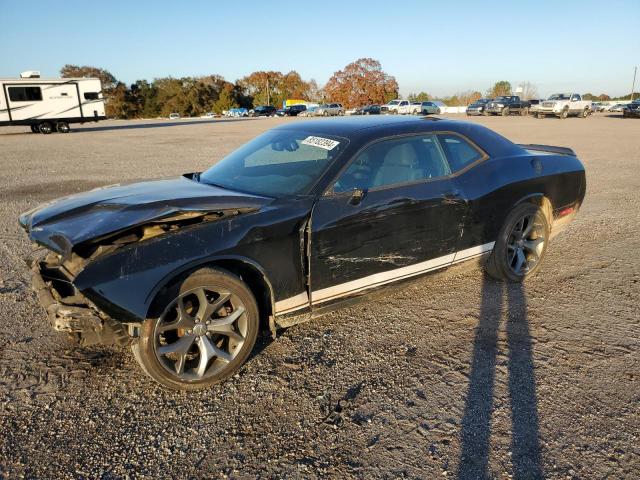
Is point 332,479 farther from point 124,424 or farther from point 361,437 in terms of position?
point 124,424

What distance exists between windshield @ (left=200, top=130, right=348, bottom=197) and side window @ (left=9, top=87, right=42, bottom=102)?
26.6m

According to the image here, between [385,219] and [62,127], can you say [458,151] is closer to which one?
[385,219]

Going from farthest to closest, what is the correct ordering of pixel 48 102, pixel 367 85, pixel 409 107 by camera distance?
pixel 367 85, pixel 409 107, pixel 48 102

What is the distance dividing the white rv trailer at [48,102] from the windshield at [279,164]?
87.3ft

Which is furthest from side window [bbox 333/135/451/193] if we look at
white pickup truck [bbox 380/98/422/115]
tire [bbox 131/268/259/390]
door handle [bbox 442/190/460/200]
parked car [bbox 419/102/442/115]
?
white pickup truck [bbox 380/98/422/115]

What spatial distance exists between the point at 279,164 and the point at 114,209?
1.26 m

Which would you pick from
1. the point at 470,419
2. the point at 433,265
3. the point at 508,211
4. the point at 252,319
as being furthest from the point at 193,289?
the point at 508,211

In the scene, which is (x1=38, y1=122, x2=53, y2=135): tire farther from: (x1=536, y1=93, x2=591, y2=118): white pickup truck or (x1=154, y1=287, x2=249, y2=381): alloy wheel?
(x1=536, y1=93, x2=591, y2=118): white pickup truck

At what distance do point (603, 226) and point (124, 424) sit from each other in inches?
239

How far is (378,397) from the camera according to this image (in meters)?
2.65

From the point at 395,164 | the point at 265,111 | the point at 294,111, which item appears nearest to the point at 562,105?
the point at 294,111

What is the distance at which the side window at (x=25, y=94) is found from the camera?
24.4 meters

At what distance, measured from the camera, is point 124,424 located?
8.02 ft

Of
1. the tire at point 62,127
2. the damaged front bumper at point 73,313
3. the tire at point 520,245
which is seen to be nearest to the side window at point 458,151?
the tire at point 520,245
